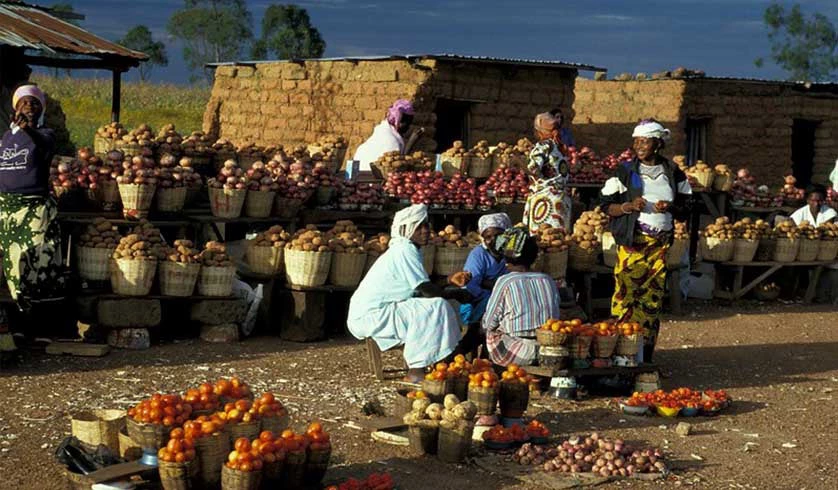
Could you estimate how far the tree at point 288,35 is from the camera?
72562mm

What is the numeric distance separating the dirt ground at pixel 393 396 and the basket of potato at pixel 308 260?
620 millimetres

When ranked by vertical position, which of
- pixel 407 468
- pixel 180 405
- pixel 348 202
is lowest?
pixel 407 468

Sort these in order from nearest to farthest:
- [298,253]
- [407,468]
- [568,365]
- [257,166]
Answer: [407,468]
[568,365]
[298,253]
[257,166]

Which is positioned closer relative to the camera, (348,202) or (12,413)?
(12,413)

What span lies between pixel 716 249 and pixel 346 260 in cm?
563

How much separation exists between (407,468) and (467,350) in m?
2.83

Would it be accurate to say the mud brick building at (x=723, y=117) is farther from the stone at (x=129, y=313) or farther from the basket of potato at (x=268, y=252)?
the stone at (x=129, y=313)

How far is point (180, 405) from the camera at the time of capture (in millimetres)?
6730

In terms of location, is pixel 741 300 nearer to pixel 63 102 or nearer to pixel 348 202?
pixel 348 202

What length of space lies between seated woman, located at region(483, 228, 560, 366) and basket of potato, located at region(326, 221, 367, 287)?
2591mm

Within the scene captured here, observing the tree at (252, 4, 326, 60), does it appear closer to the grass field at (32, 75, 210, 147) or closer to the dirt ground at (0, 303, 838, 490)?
the grass field at (32, 75, 210, 147)

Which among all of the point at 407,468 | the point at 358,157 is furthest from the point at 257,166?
the point at 407,468

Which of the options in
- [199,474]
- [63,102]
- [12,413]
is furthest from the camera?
[63,102]

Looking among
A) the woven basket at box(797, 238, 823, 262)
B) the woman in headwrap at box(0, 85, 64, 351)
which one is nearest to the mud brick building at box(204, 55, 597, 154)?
the woven basket at box(797, 238, 823, 262)
